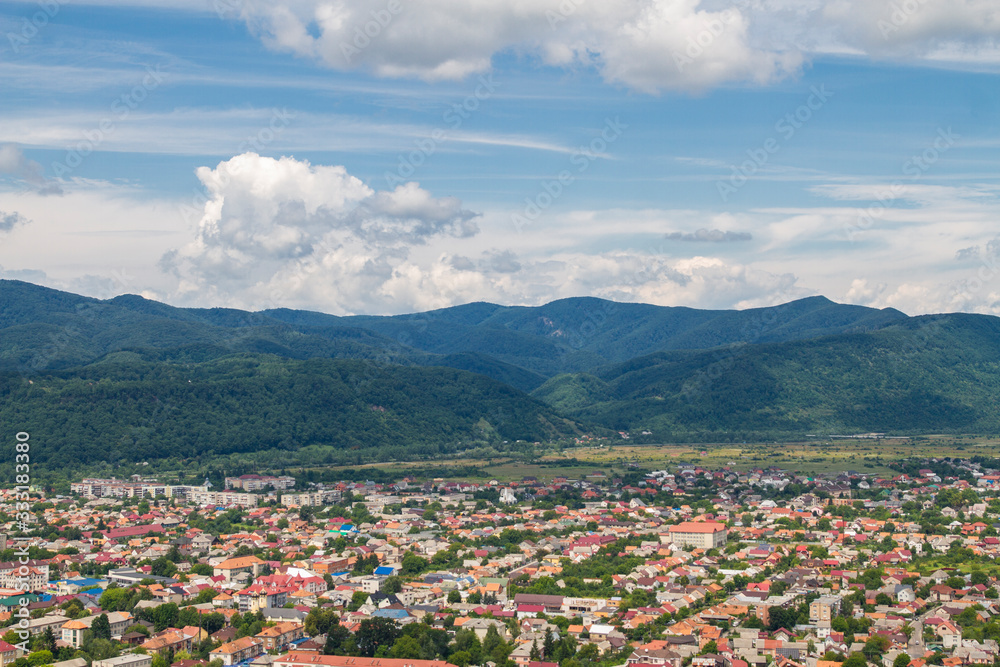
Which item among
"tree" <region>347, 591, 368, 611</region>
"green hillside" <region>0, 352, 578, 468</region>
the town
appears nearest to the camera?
the town

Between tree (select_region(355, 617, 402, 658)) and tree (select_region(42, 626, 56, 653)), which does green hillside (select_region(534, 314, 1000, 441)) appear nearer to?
tree (select_region(355, 617, 402, 658))

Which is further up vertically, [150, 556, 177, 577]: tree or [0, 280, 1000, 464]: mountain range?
[0, 280, 1000, 464]: mountain range

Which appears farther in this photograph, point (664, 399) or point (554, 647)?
point (664, 399)

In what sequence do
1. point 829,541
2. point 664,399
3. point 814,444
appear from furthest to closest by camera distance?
point 664,399, point 814,444, point 829,541

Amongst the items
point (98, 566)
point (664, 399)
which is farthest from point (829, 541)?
point (664, 399)

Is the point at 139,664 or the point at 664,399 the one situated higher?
the point at 664,399

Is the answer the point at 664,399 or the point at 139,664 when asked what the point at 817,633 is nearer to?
the point at 139,664

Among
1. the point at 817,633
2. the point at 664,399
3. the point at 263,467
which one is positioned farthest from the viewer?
the point at 664,399

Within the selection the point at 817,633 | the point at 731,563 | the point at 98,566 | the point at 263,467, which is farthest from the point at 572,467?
the point at 817,633

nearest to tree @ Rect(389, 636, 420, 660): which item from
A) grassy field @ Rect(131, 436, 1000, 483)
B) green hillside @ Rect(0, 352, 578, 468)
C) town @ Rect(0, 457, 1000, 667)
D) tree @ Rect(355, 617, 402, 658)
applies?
town @ Rect(0, 457, 1000, 667)
